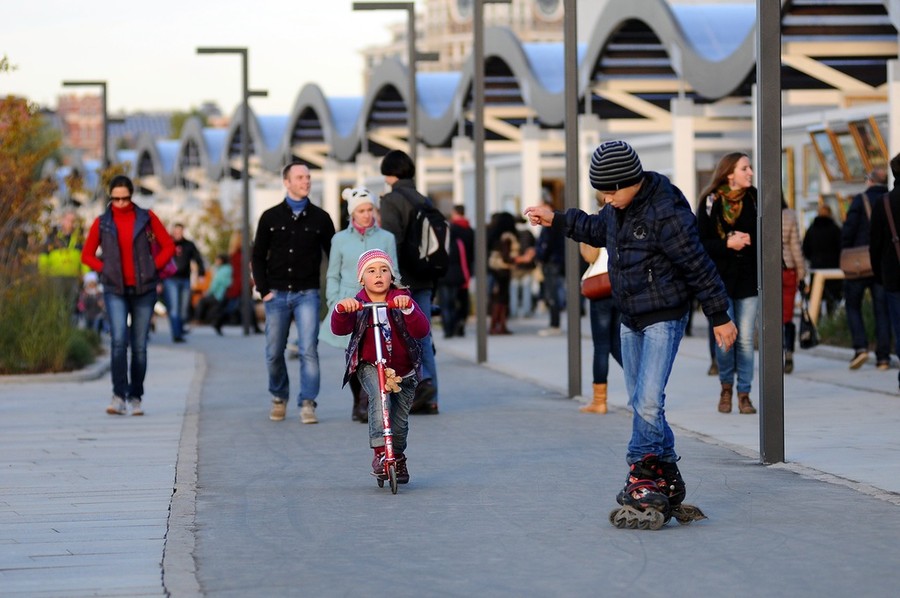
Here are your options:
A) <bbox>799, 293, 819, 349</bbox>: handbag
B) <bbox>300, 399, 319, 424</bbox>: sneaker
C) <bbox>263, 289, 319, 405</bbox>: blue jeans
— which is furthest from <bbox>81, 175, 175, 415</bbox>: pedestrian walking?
<bbox>799, 293, 819, 349</bbox>: handbag

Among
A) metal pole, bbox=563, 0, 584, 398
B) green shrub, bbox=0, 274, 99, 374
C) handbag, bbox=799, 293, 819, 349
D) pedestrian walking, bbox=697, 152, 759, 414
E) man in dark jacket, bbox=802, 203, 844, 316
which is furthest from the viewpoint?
man in dark jacket, bbox=802, 203, 844, 316

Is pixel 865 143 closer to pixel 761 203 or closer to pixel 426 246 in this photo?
pixel 426 246

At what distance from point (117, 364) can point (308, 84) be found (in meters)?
37.8

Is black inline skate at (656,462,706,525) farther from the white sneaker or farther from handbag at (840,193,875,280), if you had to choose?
the white sneaker

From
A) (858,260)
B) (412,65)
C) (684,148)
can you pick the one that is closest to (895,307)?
(858,260)

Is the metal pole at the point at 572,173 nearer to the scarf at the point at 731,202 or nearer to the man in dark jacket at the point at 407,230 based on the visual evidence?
the man in dark jacket at the point at 407,230

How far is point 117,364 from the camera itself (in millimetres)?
14289

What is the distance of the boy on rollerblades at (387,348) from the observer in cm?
976

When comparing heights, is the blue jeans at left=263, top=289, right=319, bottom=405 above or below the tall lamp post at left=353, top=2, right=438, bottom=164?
below

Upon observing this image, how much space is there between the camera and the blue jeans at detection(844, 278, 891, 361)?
16688 millimetres

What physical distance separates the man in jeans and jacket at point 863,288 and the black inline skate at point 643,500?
8.73 metres

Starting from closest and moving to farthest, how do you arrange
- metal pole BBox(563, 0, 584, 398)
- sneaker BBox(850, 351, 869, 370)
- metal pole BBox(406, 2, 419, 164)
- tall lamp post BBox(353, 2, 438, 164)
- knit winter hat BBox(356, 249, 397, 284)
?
knit winter hat BBox(356, 249, 397, 284)
metal pole BBox(563, 0, 584, 398)
sneaker BBox(850, 351, 869, 370)
tall lamp post BBox(353, 2, 438, 164)
metal pole BBox(406, 2, 419, 164)

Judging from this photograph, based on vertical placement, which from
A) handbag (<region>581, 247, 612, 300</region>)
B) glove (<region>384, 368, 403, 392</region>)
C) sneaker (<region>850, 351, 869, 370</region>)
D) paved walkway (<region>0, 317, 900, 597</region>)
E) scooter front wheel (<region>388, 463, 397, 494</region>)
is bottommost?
paved walkway (<region>0, 317, 900, 597</region>)

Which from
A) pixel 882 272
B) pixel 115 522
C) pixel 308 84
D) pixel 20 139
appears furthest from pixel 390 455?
Result: pixel 308 84
